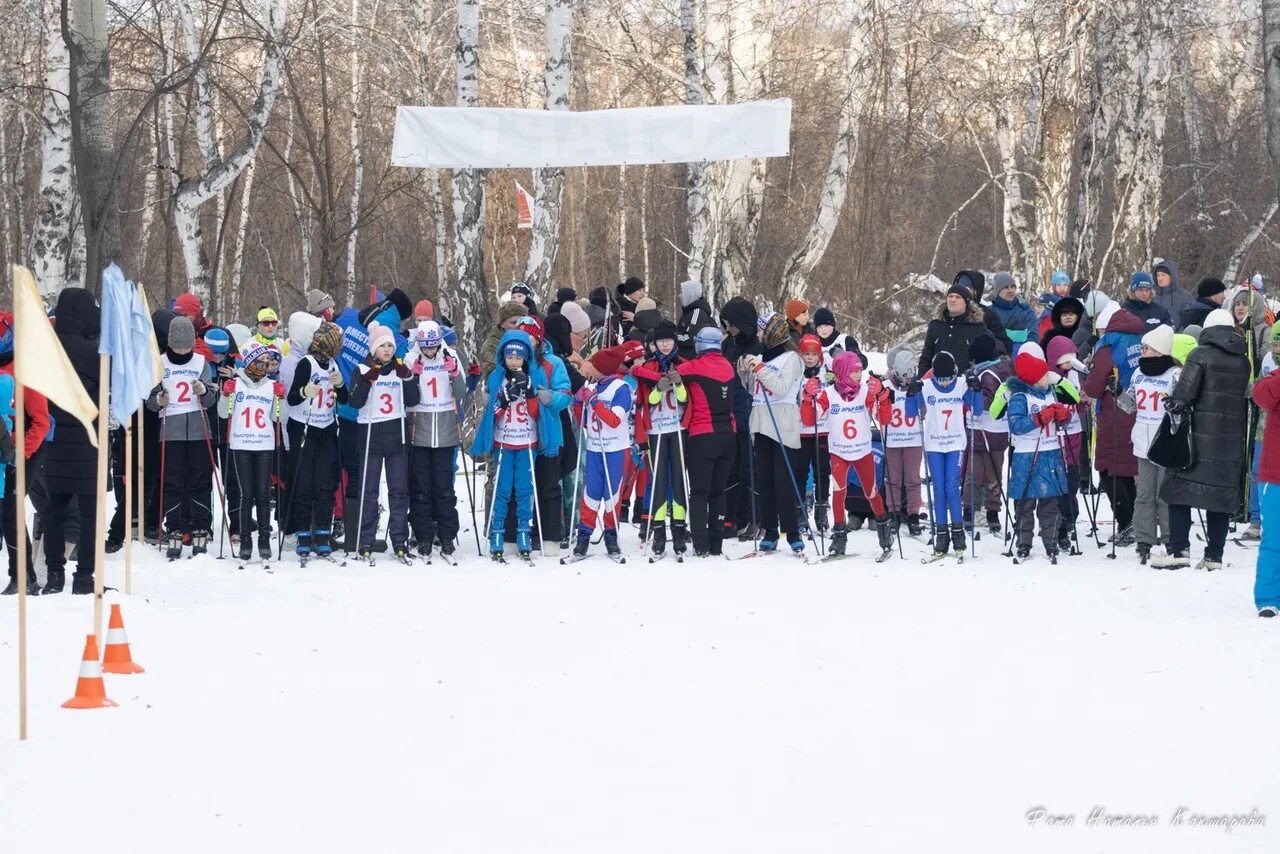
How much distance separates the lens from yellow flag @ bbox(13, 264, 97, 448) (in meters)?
6.37

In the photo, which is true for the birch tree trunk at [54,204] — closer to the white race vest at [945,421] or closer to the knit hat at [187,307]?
the knit hat at [187,307]

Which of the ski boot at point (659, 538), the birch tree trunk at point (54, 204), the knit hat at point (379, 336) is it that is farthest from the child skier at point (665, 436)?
the birch tree trunk at point (54, 204)

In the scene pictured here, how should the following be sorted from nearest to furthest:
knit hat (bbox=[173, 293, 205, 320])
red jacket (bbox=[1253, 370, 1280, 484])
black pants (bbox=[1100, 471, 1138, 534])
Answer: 1. red jacket (bbox=[1253, 370, 1280, 484])
2. black pants (bbox=[1100, 471, 1138, 534])
3. knit hat (bbox=[173, 293, 205, 320])

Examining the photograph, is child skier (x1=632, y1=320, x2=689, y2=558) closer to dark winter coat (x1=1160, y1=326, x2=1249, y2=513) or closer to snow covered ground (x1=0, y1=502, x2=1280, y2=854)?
snow covered ground (x1=0, y1=502, x2=1280, y2=854)

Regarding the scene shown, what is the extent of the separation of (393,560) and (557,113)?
5.93m

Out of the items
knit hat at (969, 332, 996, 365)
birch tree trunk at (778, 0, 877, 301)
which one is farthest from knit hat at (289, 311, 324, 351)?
birch tree trunk at (778, 0, 877, 301)

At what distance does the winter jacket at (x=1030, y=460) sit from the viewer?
11.4 metres

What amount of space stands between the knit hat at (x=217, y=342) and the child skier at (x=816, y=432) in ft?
14.7

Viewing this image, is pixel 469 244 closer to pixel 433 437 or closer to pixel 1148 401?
pixel 433 437

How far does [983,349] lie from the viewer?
11953 millimetres

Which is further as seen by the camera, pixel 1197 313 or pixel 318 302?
pixel 318 302

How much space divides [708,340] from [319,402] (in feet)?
9.83

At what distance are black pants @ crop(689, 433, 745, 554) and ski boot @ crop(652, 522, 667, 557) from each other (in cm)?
22

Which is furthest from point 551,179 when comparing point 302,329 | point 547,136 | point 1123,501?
point 1123,501
